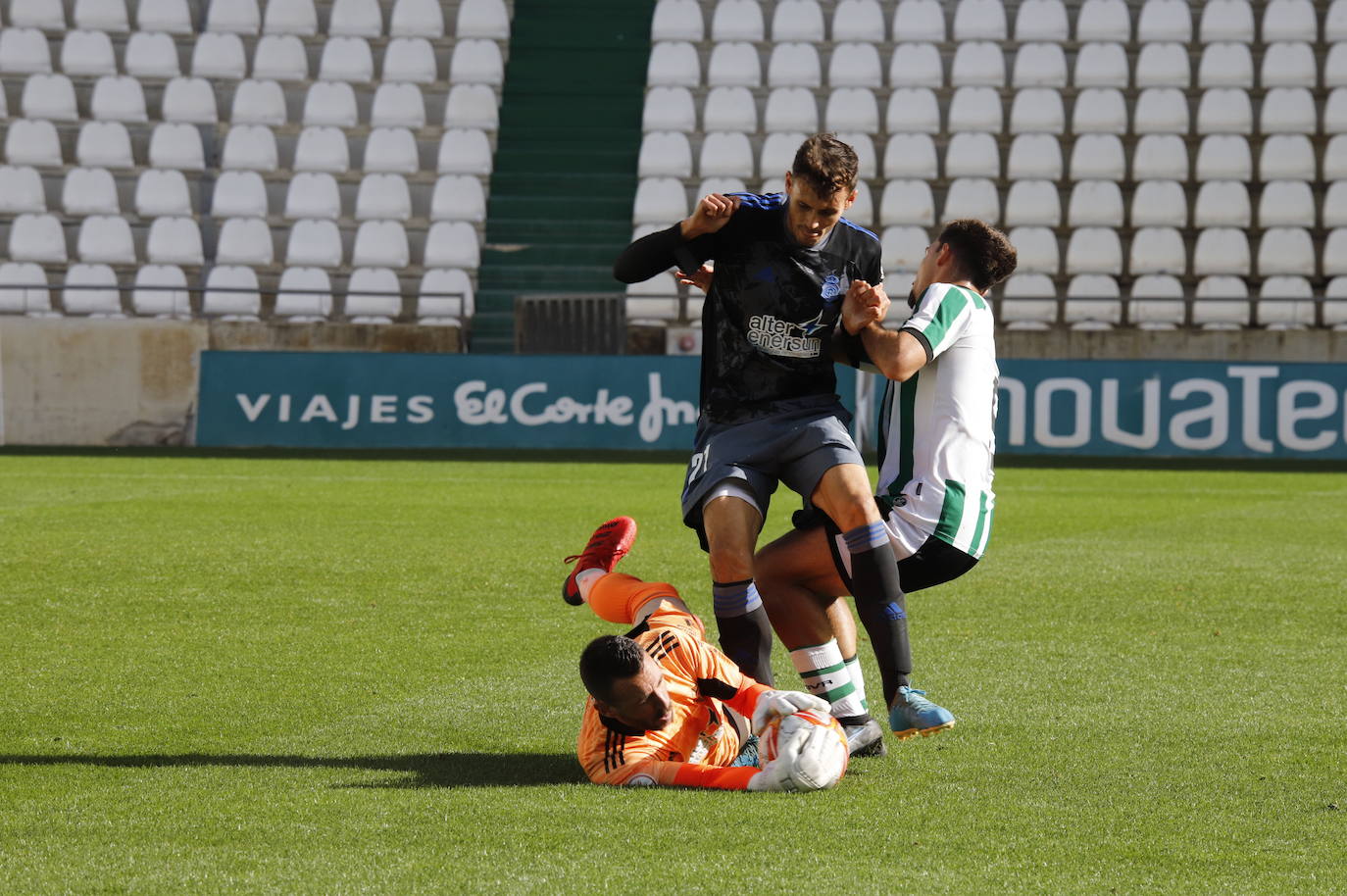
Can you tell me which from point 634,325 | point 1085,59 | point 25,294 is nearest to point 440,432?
point 634,325

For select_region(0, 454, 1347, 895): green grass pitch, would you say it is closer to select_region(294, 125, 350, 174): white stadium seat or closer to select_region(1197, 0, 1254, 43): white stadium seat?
select_region(294, 125, 350, 174): white stadium seat

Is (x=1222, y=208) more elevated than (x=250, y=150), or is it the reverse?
A: (x=250, y=150)

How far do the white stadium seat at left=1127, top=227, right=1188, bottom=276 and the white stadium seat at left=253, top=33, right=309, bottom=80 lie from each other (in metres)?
10.7

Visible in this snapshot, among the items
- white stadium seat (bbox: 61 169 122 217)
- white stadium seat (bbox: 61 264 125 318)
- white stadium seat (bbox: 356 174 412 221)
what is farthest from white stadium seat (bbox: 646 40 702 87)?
white stadium seat (bbox: 61 264 125 318)

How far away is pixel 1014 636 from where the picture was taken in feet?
20.1

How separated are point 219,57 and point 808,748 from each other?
62.1ft

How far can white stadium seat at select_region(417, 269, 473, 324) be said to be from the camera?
17.8m

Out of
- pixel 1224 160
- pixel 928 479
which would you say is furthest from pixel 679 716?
pixel 1224 160

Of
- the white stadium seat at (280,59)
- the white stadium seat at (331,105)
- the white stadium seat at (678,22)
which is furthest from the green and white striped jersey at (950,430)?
the white stadium seat at (280,59)

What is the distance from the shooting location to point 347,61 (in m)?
20.7

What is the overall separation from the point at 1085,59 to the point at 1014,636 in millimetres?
15381

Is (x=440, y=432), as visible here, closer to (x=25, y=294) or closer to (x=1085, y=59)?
(x=25, y=294)

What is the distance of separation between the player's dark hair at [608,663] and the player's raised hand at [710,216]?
1170mm

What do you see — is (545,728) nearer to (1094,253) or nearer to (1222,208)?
(1094,253)
